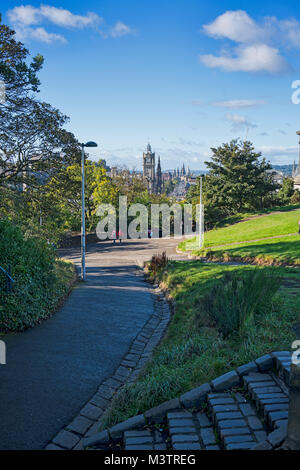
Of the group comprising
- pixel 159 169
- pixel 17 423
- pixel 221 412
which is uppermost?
pixel 159 169

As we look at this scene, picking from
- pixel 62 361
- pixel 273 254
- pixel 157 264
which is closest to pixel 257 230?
pixel 273 254

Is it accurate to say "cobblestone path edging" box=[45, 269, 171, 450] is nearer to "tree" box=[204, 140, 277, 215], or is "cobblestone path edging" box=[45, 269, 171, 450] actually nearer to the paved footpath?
the paved footpath

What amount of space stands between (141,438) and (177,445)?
0.51 m

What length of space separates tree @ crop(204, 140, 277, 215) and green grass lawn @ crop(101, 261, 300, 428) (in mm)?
36409

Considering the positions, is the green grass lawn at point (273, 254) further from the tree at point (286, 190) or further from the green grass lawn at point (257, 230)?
the tree at point (286, 190)

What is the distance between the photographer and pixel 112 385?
256 inches

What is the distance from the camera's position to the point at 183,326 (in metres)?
8.65

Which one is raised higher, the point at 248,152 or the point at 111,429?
the point at 248,152

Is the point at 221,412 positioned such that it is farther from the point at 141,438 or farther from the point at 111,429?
the point at 111,429

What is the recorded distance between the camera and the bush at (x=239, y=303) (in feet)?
23.4

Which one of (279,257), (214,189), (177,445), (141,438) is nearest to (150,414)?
(141,438)

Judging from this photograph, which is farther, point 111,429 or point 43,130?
point 43,130

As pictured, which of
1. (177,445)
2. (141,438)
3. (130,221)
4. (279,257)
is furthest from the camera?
(130,221)

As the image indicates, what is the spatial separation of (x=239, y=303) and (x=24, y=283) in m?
5.72
